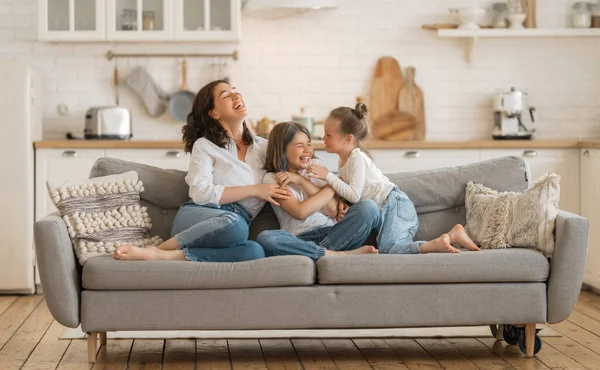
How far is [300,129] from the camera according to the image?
411cm

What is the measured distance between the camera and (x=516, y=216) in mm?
3879

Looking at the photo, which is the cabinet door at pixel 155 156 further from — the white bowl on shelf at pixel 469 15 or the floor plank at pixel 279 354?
the white bowl on shelf at pixel 469 15

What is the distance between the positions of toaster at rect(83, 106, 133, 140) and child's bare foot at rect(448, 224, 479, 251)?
2.69 meters

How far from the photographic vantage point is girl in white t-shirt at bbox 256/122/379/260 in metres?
3.84

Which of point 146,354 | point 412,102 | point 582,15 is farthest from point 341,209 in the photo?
point 582,15

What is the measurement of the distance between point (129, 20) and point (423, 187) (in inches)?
99.4

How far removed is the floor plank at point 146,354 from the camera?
3.71 metres

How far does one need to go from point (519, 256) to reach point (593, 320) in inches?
46.8

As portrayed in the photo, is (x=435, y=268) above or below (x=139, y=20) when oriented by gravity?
below

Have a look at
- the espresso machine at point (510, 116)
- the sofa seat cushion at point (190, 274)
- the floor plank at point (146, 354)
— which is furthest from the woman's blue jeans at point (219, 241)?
the espresso machine at point (510, 116)

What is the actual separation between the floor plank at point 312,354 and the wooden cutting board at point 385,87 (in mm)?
2428

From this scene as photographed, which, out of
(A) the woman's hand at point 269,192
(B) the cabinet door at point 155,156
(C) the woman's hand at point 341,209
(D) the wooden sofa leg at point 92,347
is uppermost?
(B) the cabinet door at point 155,156

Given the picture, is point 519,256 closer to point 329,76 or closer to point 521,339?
point 521,339

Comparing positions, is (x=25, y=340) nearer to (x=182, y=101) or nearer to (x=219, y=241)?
(x=219, y=241)
